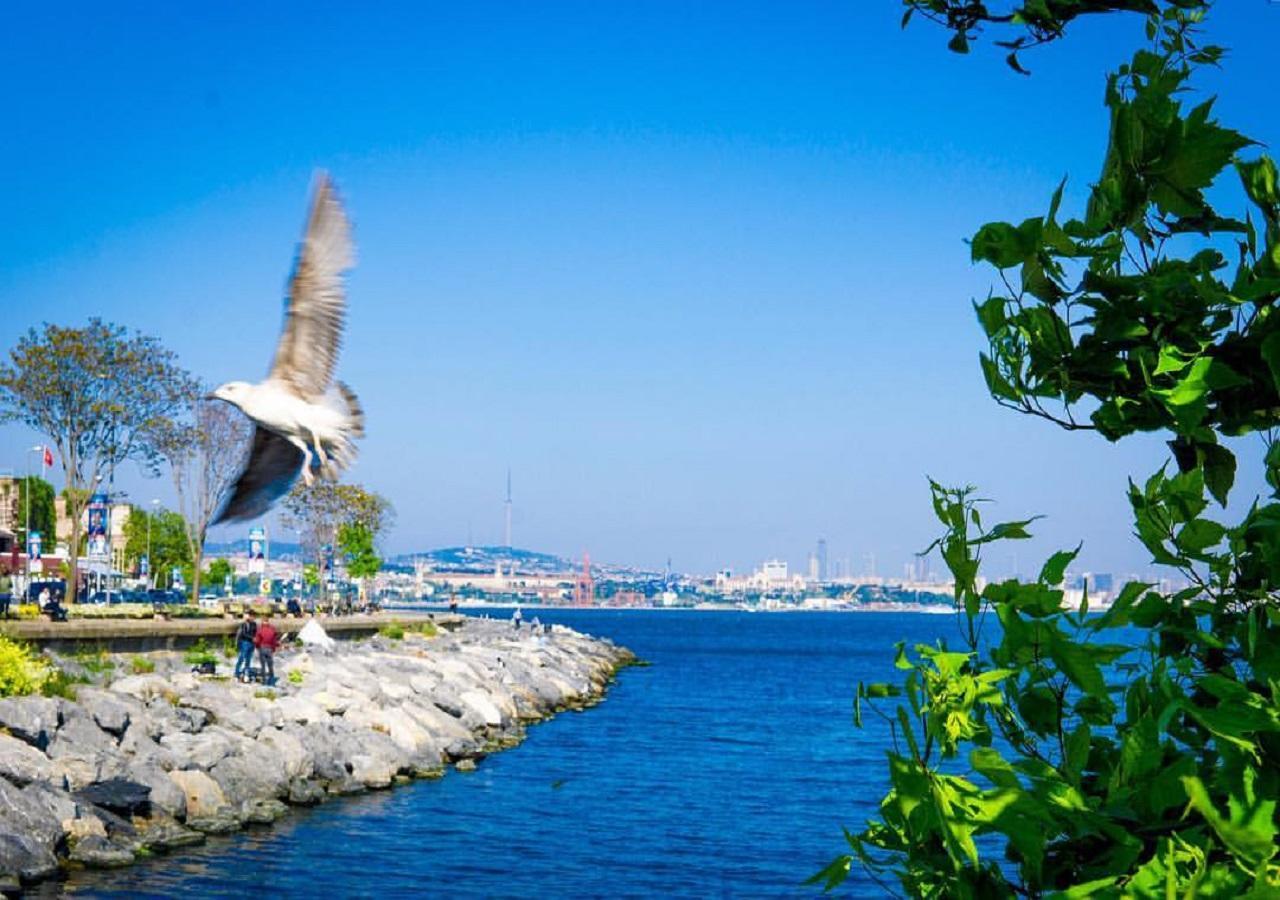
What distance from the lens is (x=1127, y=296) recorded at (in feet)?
9.05

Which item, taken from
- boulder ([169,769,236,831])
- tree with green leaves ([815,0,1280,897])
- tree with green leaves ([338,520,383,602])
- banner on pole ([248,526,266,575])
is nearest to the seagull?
tree with green leaves ([815,0,1280,897])

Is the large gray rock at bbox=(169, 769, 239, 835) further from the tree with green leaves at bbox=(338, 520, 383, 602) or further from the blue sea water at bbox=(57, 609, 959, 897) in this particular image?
the tree with green leaves at bbox=(338, 520, 383, 602)

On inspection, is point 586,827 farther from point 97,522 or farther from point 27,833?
point 97,522

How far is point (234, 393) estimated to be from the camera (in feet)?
26.5

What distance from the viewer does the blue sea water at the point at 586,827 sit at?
18.5m

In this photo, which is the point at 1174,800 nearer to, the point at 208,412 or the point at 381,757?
the point at 381,757

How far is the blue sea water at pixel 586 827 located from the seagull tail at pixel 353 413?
366 centimetres

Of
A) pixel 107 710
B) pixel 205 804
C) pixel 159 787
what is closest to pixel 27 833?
pixel 159 787

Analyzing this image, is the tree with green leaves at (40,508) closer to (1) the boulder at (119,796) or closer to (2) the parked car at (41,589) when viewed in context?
(2) the parked car at (41,589)

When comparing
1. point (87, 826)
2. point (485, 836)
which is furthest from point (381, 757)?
point (87, 826)

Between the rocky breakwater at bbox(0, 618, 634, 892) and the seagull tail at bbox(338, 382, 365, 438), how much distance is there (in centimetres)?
1029

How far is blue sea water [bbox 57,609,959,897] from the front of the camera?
18.5m

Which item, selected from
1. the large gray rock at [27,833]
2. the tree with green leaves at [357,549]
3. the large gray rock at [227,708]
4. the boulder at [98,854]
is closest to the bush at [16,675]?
the large gray rock at [227,708]

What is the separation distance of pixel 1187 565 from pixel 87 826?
17.8 m
